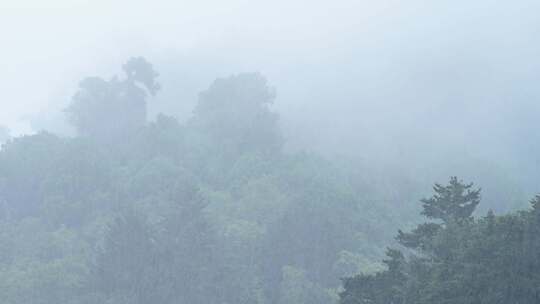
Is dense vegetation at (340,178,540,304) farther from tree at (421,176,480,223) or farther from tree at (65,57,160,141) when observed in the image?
tree at (65,57,160,141)

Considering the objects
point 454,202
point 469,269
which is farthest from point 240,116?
point 469,269

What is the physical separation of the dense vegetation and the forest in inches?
2.3

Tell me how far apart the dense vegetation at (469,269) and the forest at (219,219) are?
0.06 metres

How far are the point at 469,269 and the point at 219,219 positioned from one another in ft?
120

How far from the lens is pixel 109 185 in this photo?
69.0 m

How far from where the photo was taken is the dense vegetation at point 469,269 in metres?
24.8

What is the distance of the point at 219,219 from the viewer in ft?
201

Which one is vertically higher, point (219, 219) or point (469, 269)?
point (219, 219)

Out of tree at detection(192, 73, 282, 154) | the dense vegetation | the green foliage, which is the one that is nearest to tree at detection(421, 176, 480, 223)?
the dense vegetation

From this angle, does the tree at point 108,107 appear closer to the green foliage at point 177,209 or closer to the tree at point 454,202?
the green foliage at point 177,209

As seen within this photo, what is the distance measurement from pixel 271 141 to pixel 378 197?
417 inches

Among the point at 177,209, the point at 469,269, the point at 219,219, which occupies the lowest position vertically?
the point at 469,269

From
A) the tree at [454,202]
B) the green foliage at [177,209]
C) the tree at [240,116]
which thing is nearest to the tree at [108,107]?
the green foliage at [177,209]

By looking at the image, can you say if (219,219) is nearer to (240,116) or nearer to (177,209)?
(177,209)
